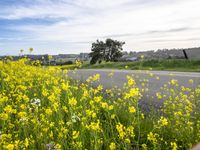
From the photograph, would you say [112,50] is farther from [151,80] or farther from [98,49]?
[151,80]

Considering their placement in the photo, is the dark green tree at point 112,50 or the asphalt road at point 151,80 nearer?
the asphalt road at point 151,80

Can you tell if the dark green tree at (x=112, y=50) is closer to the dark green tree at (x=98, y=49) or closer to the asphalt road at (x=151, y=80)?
the dark green tree at (x=98, y=49)

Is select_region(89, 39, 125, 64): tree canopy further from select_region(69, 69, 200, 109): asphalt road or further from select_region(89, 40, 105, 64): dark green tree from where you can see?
select_region(69, 69, 200, 109): asphalt road

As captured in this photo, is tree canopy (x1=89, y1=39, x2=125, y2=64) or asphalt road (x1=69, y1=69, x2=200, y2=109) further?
tree canopy (x1=89, y1=39, x2=125, y2=64)

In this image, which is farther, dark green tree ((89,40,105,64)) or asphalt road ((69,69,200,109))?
dark green tree ((89,40,105,64))

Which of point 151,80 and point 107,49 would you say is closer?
point 151,80

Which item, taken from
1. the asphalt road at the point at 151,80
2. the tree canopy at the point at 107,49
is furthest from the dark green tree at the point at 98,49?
the asphalt road at the point at 151,80

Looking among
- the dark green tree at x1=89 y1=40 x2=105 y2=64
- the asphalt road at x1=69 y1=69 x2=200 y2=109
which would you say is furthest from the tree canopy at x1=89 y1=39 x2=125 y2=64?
the asphalt road at x1=69 y1=69 x2=200 y2=109

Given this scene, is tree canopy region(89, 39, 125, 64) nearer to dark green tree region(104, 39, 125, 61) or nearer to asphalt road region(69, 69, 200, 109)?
dark green tree region(104, 39, 125, 61)


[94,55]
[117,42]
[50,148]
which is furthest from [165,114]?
[117,42]

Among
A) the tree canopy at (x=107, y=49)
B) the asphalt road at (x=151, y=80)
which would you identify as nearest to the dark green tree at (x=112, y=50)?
the tree canopy at (x=107, y=49)

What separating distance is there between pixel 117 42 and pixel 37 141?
35.9 m

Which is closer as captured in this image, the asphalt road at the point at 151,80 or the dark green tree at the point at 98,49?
the asphalt road at the point at 151,80

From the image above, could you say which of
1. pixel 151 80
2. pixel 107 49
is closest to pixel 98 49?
pixel 107 49
